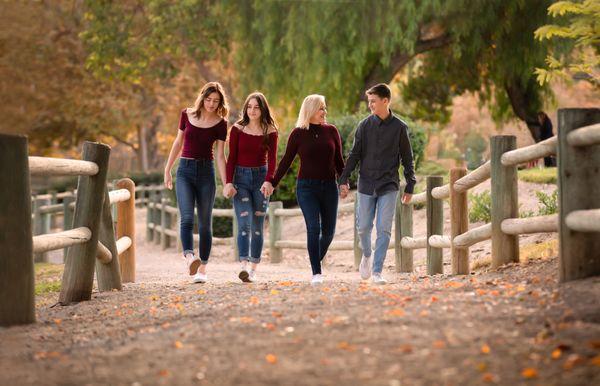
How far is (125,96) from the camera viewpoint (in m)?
39.0

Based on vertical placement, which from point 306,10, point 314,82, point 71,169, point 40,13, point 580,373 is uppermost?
point 40,13

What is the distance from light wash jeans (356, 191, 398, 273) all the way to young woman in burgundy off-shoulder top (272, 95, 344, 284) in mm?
303

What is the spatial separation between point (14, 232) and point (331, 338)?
8.51ft

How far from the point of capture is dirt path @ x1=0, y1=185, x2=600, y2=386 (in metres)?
4.83

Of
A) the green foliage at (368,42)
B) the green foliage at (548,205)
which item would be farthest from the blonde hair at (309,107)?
the green foliage at (368,42)

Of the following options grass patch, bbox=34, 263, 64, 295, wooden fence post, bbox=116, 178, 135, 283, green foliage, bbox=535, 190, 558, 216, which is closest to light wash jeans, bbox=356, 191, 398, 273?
wooden fence post, bbox=116, 178, 135, 283

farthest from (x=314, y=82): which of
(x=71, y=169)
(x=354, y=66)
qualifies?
(x=71, y=169)

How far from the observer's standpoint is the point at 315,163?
871cm

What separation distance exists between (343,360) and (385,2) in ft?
64.6

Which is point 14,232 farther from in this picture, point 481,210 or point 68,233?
point 481,210

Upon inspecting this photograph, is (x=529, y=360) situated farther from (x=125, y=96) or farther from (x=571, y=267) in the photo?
(x=125, y=96)

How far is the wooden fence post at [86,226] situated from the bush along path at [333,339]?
67 cm

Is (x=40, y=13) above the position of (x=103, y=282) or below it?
above

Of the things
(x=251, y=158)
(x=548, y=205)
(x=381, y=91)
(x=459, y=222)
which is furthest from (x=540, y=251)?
(x=548, y=205)
